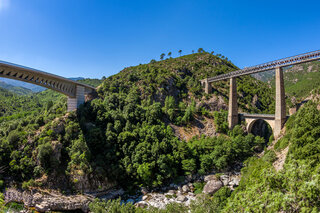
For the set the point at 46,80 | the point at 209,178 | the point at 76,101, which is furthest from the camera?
the point at 76,101

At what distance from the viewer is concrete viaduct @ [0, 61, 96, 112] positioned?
846 inches

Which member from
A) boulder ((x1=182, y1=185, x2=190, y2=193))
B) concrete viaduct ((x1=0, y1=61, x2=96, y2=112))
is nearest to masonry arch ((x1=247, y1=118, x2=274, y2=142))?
boulder ((x1=182, y1=185, x2=190, y2=193))

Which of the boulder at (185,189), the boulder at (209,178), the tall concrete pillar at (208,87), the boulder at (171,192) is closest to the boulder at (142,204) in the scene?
the boulder at (171,192)

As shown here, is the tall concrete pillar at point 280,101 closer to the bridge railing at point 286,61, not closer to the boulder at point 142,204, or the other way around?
the bridge railing at point 286,61

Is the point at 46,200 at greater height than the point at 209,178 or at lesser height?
lesser

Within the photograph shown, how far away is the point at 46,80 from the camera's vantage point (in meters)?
27.1

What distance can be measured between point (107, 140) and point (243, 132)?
3031cm

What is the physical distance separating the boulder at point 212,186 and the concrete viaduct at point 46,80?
30.2 m

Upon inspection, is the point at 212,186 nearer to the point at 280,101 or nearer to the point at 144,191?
the point at 144,191

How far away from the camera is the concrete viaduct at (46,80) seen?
846 inches

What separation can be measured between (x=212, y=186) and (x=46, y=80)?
32.5 metres

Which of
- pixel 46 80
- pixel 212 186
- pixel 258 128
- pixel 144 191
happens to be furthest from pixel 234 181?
pixel 46 80

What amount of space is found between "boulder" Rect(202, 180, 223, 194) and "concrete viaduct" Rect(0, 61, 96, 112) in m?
30.2

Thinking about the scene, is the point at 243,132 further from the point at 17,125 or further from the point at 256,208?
the point at 17,125
